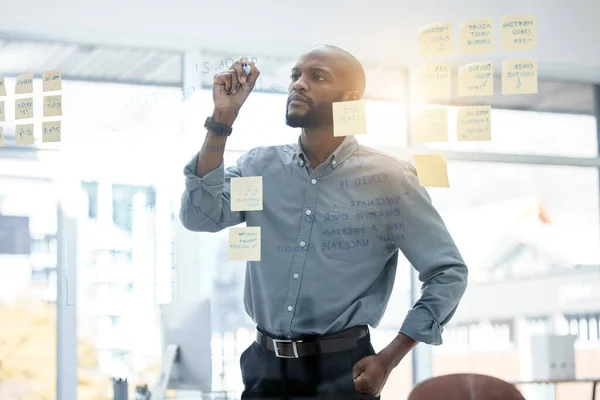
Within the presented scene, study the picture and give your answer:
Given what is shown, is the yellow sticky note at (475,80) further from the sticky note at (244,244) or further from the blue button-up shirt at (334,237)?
the sticky note at (244,244)

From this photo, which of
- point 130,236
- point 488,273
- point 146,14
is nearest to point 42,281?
point 130,236

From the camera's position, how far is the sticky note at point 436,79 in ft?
7.53

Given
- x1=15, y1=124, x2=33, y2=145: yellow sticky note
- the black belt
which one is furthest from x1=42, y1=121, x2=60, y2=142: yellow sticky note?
the black belt

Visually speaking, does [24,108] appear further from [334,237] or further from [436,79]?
[436,79]

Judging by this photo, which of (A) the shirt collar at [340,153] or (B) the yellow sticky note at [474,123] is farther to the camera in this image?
Answer: (B) the yellow sticky note at [474,123]

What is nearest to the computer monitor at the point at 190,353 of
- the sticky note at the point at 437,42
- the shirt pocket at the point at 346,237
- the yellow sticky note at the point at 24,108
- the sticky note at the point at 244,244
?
the sticky note at the point at 244,244

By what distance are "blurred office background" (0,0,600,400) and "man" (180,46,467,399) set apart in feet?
1.02

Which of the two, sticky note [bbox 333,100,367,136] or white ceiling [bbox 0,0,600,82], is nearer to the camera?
sticky note [bbox 333,100,367,136]

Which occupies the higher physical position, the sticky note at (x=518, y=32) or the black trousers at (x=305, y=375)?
the sticky note at (x=518, y=32)

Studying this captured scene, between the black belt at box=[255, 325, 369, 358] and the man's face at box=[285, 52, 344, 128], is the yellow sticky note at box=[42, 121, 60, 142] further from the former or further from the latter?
the black belt at box=[255, 325, 369, 358]

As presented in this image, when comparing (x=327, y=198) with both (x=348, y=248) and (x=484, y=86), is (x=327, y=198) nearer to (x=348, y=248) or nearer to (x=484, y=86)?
(x=348, y=248)

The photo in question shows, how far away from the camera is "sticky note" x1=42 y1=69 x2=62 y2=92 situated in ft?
8.59

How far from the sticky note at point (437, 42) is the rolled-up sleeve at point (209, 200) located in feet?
2.11

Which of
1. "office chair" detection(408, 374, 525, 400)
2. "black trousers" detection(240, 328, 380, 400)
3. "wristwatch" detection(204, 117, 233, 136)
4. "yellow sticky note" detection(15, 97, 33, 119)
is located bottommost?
"office chair" detection(408, 374, 525, 400)
